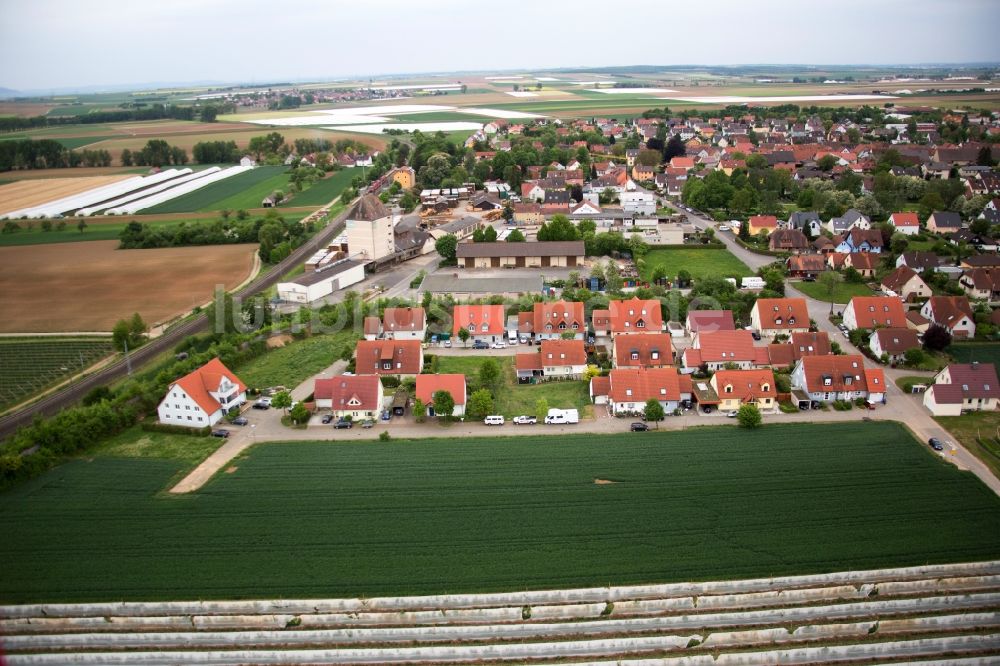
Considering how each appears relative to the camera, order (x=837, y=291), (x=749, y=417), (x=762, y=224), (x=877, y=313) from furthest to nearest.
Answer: (x=762, y=224) → (x=837, y=291) → (x=877, y=313) → (x=749, y=417)

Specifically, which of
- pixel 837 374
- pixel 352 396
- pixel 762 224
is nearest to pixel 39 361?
pixel 352 396

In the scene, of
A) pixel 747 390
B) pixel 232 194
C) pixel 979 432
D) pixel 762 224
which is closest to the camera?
pixel 979 432

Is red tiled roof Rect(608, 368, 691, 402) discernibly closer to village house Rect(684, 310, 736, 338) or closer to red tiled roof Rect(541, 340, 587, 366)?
red tiled roof Rect(541, 340, 587, 366)

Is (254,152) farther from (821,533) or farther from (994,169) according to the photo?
(821,533)

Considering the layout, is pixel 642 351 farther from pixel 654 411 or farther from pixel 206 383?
pixel 206 383

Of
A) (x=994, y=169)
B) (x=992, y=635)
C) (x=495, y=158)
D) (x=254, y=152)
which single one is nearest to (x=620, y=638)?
(x=992, y=635)

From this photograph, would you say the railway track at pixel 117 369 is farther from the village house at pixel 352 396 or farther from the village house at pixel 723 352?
the village house at pixel 723 352
